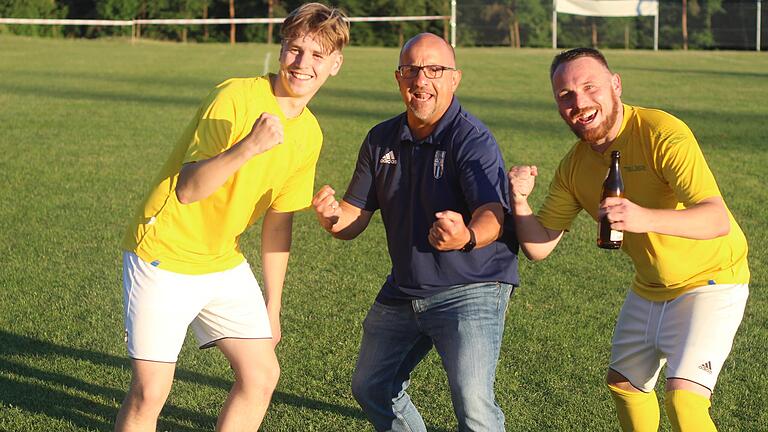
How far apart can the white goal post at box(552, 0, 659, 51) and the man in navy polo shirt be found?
54.9 metres

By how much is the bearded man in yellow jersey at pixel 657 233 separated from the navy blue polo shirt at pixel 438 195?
159 millimetres

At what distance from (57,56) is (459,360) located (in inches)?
1481

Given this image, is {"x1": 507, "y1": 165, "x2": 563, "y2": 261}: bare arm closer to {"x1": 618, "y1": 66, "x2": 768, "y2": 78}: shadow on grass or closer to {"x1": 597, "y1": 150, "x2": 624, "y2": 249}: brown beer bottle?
{"x1": 597, "y1": 150, "x2": 624, "y2": 249}: brown beer bottle

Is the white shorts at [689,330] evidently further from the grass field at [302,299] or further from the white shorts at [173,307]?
the white shorts at [173,307]

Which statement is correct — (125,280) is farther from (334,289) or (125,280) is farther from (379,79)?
(379,79)

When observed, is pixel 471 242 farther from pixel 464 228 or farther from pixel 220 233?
pixel 220 233

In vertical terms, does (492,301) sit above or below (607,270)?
above

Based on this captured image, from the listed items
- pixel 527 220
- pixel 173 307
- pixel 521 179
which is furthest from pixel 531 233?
pixel 173 307

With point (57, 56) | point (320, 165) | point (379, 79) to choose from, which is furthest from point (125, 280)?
point (57, 56)

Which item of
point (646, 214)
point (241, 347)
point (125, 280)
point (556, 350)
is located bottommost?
point (556, 350)

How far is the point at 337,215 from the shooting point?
5.27 m

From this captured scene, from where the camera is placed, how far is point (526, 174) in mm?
4781

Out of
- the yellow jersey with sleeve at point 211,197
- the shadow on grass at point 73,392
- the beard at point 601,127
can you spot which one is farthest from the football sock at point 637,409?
the yellow jersey with sleeve at point 211,197

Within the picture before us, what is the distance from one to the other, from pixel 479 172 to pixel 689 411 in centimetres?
140
